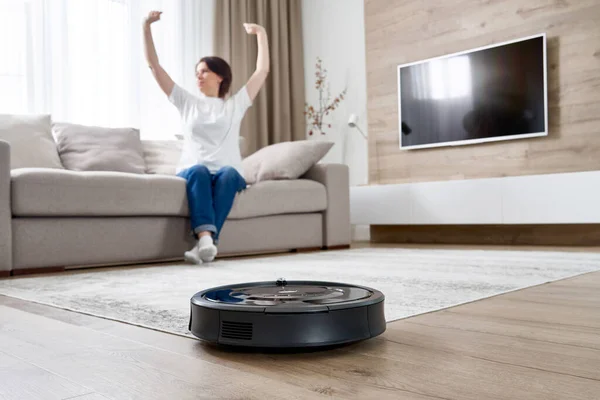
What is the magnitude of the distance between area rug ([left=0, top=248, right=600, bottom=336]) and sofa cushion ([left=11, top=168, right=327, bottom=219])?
0.28m

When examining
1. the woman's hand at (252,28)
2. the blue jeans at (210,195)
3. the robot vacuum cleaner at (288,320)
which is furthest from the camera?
the woman's hand at (252,28)

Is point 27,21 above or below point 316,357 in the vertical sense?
above

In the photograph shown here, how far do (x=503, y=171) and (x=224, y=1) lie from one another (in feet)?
8.71

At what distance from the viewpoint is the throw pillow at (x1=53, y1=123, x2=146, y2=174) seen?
3.32m

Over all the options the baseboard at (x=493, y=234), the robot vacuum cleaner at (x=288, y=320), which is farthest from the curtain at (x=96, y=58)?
the robot vacuum cleaner at (x=288, y=320)

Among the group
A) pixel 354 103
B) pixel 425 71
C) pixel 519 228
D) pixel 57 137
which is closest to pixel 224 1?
pixel 354 103

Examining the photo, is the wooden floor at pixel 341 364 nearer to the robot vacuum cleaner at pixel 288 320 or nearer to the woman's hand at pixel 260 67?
the robot vacuum cleaner at pixel 288 320

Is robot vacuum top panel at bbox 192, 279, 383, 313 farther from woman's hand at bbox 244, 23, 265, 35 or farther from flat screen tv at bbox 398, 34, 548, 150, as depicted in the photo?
flat screen tv at bbox 398, 34, 548, 150

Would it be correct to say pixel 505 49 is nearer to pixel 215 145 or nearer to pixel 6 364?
pixel 215 145

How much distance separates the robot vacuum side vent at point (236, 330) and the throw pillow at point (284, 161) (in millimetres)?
2556

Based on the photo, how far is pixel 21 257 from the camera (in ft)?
8.07

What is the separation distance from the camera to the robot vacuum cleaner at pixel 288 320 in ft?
2.93

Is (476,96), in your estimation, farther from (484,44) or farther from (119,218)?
(119,218)

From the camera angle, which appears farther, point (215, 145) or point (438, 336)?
point (215, 145)
